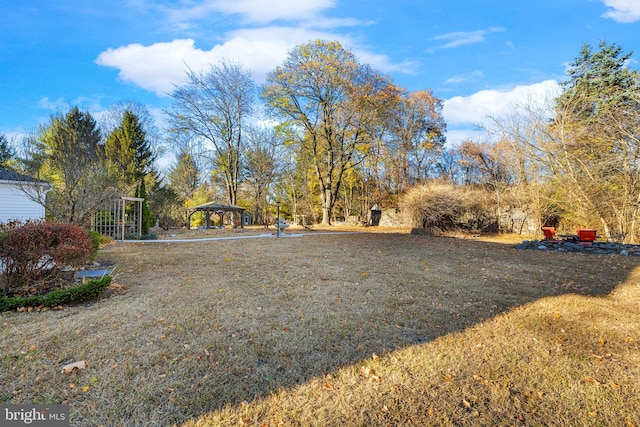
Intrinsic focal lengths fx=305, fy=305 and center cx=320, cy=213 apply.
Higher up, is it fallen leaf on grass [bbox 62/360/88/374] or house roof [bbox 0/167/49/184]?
house roof [bbox 0/167/49/184]

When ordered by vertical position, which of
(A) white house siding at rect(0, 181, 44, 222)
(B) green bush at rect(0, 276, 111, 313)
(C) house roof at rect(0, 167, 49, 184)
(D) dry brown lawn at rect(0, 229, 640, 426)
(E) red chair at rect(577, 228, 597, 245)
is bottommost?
(D) dry brown lawn at rect(0, 229, 640, 426)

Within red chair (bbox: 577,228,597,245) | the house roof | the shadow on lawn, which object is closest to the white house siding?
the house roof

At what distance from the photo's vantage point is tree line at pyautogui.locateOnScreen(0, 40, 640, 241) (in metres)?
10.6

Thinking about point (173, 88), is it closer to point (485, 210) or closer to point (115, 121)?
point (115, 121)

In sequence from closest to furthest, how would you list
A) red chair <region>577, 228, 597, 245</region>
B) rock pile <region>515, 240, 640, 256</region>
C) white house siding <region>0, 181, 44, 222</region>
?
rock pile <region>515, 240, 640, 256</region> → red chair <region>577, 228, 597, 245</region> → white house siding <region>0, 181, 44, 222</region>

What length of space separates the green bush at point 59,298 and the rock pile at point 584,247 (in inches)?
466

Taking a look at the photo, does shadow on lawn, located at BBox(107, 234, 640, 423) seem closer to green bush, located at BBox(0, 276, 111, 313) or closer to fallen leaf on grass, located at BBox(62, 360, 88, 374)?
fallen leaf on grass, located at BBox(62, 360, 88, 374)

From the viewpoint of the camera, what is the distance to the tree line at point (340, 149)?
10586mm

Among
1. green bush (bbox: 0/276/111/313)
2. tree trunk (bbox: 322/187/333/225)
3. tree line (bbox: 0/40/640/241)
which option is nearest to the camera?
green bush (bbox: 0/276/111/313)

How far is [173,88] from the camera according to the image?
21.8 meters

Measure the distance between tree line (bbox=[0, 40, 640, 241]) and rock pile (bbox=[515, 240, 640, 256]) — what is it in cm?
208

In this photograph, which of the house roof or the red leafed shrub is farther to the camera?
the house roof

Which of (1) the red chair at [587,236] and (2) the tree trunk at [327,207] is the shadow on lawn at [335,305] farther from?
(2) the tree trunk at [327,207]

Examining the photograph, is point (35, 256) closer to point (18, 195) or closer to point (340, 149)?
point (18, 195)
